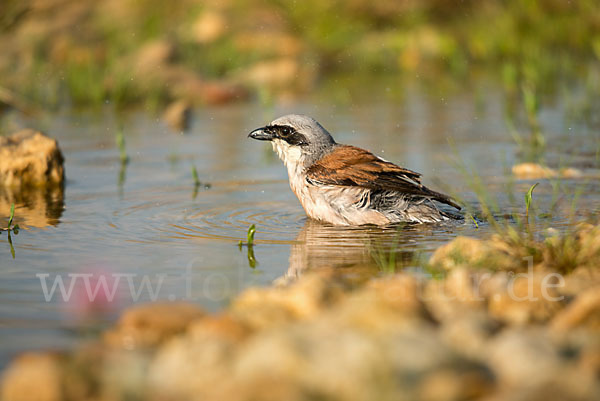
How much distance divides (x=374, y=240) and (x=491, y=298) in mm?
1993

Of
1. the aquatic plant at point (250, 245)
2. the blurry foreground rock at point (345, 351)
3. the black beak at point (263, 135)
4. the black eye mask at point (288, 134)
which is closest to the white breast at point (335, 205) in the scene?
the black eye mask at point (288, 134)

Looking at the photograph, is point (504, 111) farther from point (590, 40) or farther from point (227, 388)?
point (227, 388)

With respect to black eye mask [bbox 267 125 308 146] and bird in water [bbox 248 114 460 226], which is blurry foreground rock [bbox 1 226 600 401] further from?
black eye mask [bbox 267 125 308 146]

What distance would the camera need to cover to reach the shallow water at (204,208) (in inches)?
211

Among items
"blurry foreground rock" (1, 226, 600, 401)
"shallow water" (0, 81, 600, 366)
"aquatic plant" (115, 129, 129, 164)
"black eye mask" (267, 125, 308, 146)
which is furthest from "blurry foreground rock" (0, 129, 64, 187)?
"blurry foreground rock" (1, 226, 600, 401)

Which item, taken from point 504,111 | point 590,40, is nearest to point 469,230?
point 504,111

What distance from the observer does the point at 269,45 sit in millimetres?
18219

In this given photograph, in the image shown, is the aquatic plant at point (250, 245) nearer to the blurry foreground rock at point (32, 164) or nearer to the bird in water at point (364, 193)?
the bird in water at point (364, 193)

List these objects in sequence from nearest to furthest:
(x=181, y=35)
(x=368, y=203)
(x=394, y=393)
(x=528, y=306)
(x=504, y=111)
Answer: (x=394, y=393) < (x=528, y=306) < (x=368, y=203) < (x=504, y=111) < (x=181, y=35)

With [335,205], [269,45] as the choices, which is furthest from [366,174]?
[269,45]

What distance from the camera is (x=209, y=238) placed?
21.9ft

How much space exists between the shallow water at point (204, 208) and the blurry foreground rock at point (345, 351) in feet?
2.51

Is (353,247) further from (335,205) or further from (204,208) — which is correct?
(204,208)

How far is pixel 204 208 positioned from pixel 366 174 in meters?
1.48
